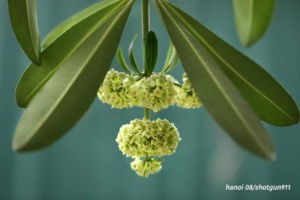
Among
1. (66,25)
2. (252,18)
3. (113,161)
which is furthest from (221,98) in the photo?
(113,161)

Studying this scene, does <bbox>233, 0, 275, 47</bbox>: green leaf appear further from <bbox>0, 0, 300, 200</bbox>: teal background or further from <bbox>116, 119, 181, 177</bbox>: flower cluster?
<bbox>0, 0, 300, 200</bbox>: teal background

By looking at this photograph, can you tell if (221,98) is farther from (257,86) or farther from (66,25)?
(66,25)

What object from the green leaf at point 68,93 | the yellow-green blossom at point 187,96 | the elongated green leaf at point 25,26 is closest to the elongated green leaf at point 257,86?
the yellow-green blossom at point 187,96

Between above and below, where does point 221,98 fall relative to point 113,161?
below

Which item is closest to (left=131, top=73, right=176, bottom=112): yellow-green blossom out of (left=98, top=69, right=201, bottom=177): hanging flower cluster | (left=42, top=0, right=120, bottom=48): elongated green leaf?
(left=98, top=69, right=201, bottom=177): hanging flower cluster

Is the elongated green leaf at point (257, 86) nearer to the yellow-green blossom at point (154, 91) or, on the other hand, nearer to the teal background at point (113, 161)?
the yellow-green blossom at point (154, 91)

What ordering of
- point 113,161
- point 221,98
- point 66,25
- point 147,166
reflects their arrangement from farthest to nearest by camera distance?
point 113,161 < point 66,25 < point 147,166 < point 221,98

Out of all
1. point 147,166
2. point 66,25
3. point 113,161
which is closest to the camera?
point 147,166
